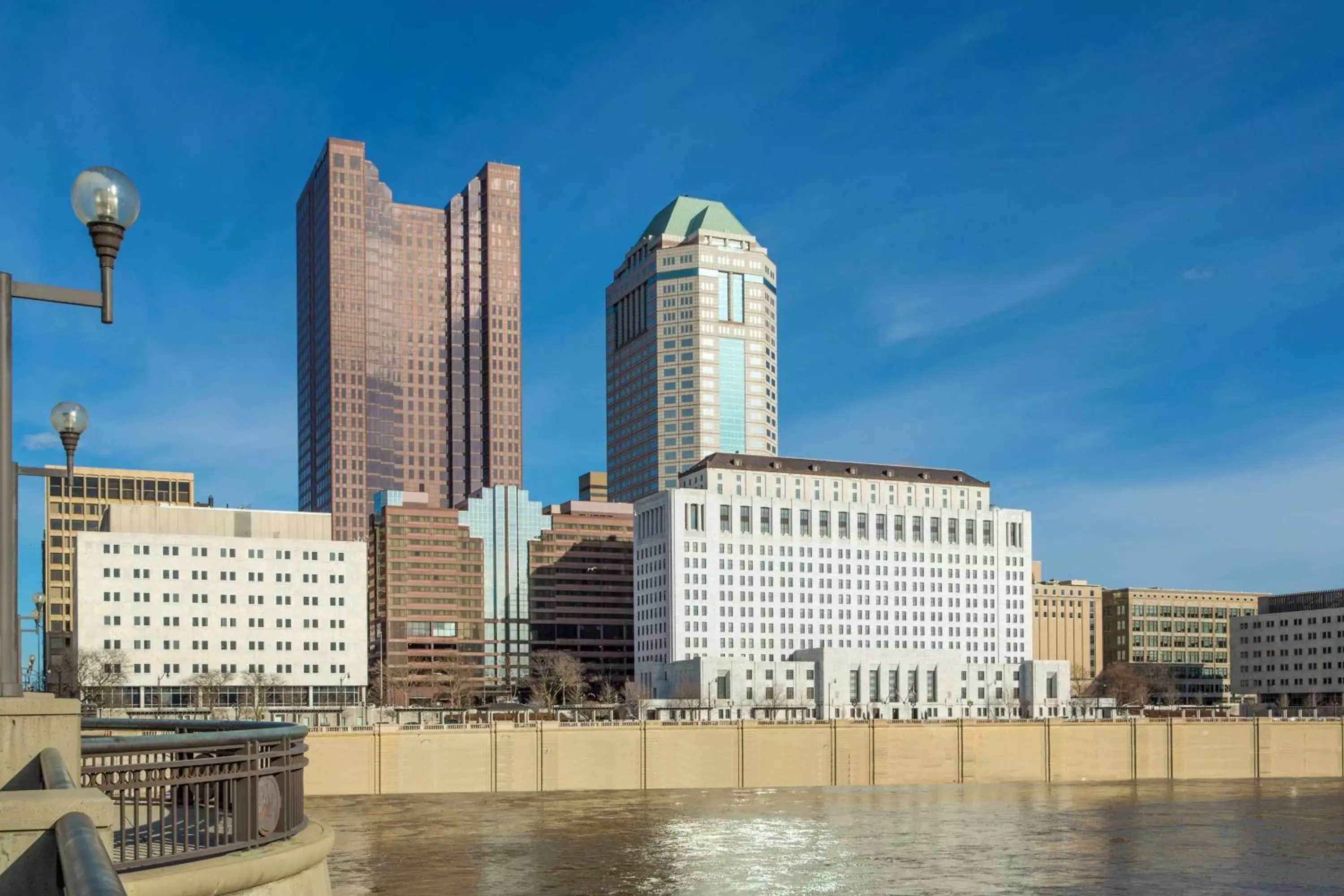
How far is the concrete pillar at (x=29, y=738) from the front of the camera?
13.4 m

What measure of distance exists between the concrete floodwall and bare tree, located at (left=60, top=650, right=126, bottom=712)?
233 feet

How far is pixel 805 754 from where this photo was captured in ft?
398

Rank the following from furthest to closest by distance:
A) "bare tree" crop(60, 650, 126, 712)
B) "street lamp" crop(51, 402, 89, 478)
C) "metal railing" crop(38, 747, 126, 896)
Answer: "bare tree" crop(60, 650, 126, 712)
"street lamp" crop(51, 402, 89, 478)
"metal railing" crop(38, 747, 126, 896)

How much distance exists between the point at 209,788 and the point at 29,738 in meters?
2.07

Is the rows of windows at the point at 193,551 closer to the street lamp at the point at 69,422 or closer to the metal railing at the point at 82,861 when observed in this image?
the street lamp at the point at 69,422

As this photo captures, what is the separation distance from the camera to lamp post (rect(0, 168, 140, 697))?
14.0 m

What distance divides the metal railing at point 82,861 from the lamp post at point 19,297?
371 centimetres

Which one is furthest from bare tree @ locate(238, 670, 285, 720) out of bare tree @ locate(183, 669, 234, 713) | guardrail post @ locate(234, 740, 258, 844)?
guardrail post @ locate(234, 740, 258, 844)

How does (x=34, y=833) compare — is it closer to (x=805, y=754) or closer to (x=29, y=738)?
(x=29, y=738)

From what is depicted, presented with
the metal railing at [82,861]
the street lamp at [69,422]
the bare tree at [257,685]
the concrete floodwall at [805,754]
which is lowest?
the bare tree at [257,685]

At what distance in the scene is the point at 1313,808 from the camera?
91.4m

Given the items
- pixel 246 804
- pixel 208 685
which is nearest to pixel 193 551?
pixel 208 685

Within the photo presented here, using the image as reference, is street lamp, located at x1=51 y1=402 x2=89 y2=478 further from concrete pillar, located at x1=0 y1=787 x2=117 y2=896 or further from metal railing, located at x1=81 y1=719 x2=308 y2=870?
concrete pillar, located at x1=0 y1=787 x2=117 y2=896

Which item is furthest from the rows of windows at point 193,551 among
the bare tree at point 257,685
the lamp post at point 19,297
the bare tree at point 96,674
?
the lamp post at point 19,297
